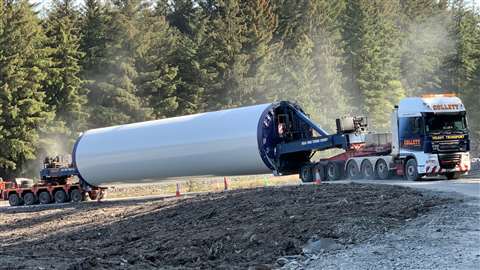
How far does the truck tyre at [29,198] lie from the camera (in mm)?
35344

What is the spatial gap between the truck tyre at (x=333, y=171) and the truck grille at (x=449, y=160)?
508 centimetres

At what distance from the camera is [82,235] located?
19.3 metres

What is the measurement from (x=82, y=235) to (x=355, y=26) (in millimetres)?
60544

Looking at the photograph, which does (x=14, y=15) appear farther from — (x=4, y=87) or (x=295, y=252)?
(x=295, y=252)

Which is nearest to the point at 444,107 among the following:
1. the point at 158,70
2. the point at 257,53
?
the point at 158,70

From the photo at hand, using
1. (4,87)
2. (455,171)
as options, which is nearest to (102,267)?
(455,171)

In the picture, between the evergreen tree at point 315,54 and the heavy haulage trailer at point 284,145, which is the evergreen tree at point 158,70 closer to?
the evergreen tree at point 315,54

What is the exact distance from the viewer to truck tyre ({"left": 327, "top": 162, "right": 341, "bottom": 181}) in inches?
1183

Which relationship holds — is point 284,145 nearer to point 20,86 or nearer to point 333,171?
point 333,171

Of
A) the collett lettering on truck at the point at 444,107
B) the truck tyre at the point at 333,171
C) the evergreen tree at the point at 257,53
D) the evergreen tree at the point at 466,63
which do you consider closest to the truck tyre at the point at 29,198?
the truck tyre at the point at 333,171

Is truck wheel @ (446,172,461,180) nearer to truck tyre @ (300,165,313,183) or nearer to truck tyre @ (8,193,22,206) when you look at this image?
truck tyre @ (300,165,313,183)

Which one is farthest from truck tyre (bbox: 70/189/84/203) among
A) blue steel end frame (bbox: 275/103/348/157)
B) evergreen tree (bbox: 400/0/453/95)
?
evergreen tree (bbox: 400/0/453/95)

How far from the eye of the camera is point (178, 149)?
30.5m

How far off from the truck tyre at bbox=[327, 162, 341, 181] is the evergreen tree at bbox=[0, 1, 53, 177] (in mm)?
26296
